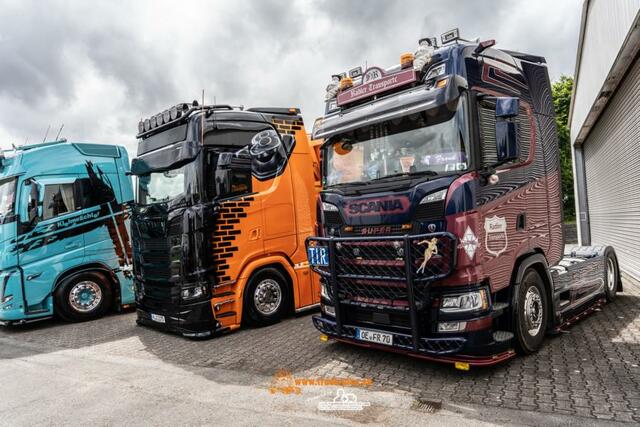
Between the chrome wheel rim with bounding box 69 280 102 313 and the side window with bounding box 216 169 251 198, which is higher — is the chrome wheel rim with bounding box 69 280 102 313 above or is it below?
below

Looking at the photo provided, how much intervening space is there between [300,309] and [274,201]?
1.93 metres

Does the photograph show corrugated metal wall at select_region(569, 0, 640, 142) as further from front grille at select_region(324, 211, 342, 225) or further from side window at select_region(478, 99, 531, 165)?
front grille at select_region(324, 211, 342, 225)

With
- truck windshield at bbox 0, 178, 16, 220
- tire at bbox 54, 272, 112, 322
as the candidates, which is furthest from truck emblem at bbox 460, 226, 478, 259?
truck windshield at bbox 0, 178, 16, 220

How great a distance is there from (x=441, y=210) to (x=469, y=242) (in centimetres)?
39

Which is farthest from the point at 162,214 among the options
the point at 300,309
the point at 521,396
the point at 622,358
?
the point at 622,358

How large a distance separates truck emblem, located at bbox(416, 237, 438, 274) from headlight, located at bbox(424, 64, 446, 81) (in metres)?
1.61

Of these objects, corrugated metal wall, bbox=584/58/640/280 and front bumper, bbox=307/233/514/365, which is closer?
front bumper, bbox=307/233/514/365

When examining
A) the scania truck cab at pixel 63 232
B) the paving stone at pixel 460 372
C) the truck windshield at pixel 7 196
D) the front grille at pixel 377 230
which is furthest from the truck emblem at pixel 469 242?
→ the truck windshield at pixel 7 196

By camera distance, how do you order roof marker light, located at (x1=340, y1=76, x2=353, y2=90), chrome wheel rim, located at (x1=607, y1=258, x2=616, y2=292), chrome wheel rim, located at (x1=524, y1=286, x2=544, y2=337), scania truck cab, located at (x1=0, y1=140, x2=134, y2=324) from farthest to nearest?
scania truck cab, located at (x1=0, y1=140, x2=134, y2=324) < chrome wheel rim, located at (x1=607, y1=258, x2=616, y2=292) < roof marker light, located at (x1=340, y1=76, x2=353, y2=90) < chrome wheel rim, located at (x1=524, y1=286, x2=544, y2=337)

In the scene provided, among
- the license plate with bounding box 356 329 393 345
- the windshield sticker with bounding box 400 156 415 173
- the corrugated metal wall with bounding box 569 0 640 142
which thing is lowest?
the license plate with bounding box 356 329 393 345

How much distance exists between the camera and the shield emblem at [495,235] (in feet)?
14.4

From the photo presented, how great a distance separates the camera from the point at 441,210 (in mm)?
4211

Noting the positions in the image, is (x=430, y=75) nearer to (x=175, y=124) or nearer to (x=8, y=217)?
(x=175, y=124)

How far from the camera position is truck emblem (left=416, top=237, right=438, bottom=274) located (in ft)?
13.7
